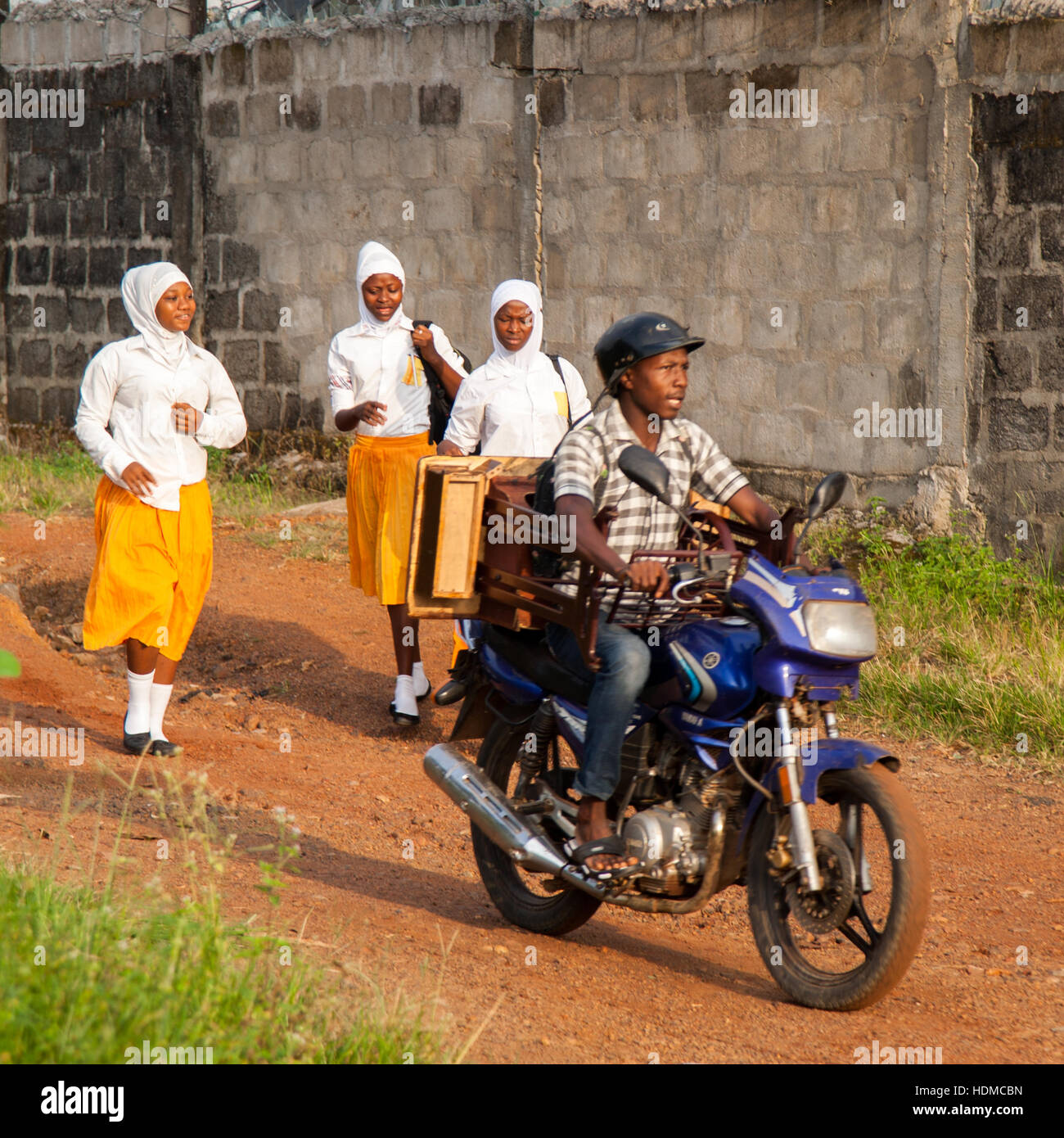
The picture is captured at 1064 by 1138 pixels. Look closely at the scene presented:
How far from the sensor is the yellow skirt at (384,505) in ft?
22.9

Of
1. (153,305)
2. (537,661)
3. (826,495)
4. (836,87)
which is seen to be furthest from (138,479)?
(836,87)

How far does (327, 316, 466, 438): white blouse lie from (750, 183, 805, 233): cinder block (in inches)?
108

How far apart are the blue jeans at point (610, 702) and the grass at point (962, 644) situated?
294cm

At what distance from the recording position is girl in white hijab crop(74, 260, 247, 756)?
20.4 ft

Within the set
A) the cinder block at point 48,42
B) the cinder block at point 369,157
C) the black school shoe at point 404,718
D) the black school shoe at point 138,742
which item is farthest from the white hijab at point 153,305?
the cinder block at point 48,42

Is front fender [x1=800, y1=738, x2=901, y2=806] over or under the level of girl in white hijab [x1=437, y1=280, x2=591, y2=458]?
under

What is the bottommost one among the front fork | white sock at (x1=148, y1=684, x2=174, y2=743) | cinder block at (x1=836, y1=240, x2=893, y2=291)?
white sock at (x1=148, y1=684, x2=174, y2=743)

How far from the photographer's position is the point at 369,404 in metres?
6.96

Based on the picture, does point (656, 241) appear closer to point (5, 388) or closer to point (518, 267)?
point (518, 267)

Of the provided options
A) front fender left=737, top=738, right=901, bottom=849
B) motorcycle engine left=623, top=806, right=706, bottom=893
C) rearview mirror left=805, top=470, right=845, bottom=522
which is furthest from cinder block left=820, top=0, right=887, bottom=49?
motorcycle engine left=623, top=806, right=706, bottom=893

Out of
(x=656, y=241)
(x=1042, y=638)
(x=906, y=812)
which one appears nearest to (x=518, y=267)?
(x=656, y=241)

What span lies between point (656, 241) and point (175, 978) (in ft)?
23.8

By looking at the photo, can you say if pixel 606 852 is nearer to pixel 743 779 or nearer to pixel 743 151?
pixel 743 779

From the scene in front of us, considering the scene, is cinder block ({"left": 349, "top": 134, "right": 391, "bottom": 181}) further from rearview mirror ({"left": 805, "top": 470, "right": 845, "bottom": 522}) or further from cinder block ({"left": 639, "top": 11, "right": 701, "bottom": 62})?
rearview mirror ({"left": 805, "top": 470, "right": 845, "bottom": 522})
